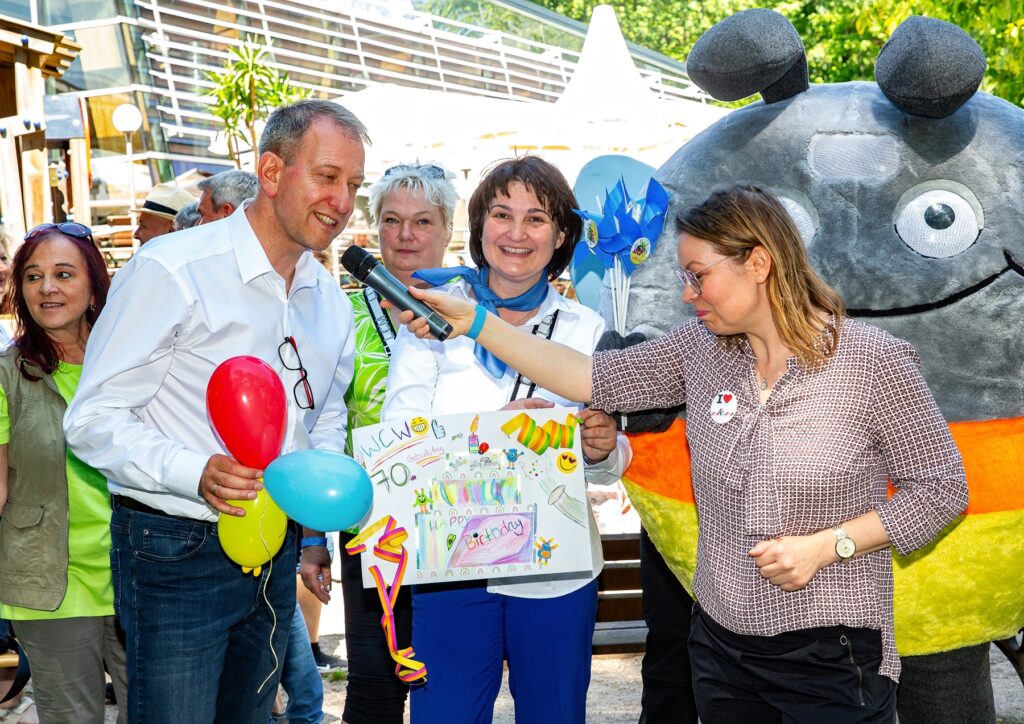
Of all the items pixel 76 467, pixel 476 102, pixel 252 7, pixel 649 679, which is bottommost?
pixel 649 679

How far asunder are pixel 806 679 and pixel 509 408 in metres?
0.89

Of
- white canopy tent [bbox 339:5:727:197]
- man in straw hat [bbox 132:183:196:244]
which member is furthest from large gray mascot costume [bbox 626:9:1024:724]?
white canopy tent [bbox 339:5:727:197]

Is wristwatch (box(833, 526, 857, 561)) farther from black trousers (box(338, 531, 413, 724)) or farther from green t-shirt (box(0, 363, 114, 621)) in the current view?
green t-shirt (box(0, 363, 114, 621))

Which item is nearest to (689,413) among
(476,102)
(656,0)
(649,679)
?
(649,679)

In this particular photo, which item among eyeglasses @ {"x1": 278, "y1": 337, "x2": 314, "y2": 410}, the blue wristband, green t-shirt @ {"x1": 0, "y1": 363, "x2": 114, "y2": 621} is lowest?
green t-shirt @ {"x1": 0, "y1": 363, "x2": 114, "y2": 621}

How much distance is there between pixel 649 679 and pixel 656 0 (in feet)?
111

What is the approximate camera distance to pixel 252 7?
2020cm

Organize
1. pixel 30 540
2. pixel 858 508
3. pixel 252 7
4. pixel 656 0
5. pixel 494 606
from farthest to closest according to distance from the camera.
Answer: pixel 656 0
pixel 252 7
pixel 30 540
pixel 494 606
pixel 858 508

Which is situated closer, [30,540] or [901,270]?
[901,270]

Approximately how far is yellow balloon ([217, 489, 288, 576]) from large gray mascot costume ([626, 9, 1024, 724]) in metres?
1.11

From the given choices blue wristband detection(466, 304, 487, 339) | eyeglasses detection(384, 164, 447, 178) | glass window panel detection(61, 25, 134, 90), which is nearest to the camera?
blue wristband detection(466, 304, 487, 339)

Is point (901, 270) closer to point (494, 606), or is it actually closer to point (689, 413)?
point (689, 413)

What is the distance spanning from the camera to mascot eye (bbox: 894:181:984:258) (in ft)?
9.34

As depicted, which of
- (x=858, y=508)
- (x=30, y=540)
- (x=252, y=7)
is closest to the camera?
(x=858, y=508)
